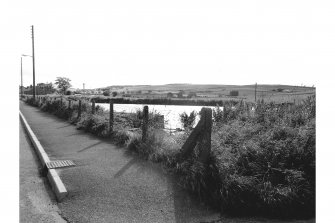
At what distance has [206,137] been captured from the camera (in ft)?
14.6

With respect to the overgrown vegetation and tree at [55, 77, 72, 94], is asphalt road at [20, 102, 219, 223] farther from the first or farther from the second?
tree at [55, 77, 72, 94]

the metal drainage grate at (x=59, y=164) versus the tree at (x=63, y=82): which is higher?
the tree at (x=63, y=82)

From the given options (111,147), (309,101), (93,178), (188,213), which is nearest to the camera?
(188,213)

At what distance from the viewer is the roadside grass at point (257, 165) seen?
3.56m

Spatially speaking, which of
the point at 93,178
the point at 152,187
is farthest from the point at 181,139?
the point at 93,178

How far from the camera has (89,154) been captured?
648cm

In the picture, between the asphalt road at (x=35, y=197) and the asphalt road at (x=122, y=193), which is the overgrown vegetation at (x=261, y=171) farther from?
the asphalt road at (x=35, y=197)

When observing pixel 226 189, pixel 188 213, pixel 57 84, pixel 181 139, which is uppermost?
pixel 57 84

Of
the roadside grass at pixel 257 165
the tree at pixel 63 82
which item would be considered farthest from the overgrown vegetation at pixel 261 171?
the tree at pixel 63 82

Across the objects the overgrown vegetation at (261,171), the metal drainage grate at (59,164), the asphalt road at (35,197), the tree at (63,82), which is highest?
the tree at (63,82)

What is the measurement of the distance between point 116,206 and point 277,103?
544cm

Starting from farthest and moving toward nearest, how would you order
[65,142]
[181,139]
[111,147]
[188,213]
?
[65,142] → [111,147] → [181,139] → [188,213]

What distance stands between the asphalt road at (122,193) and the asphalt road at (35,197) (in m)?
0.16

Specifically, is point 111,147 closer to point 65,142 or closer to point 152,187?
point 65,142
